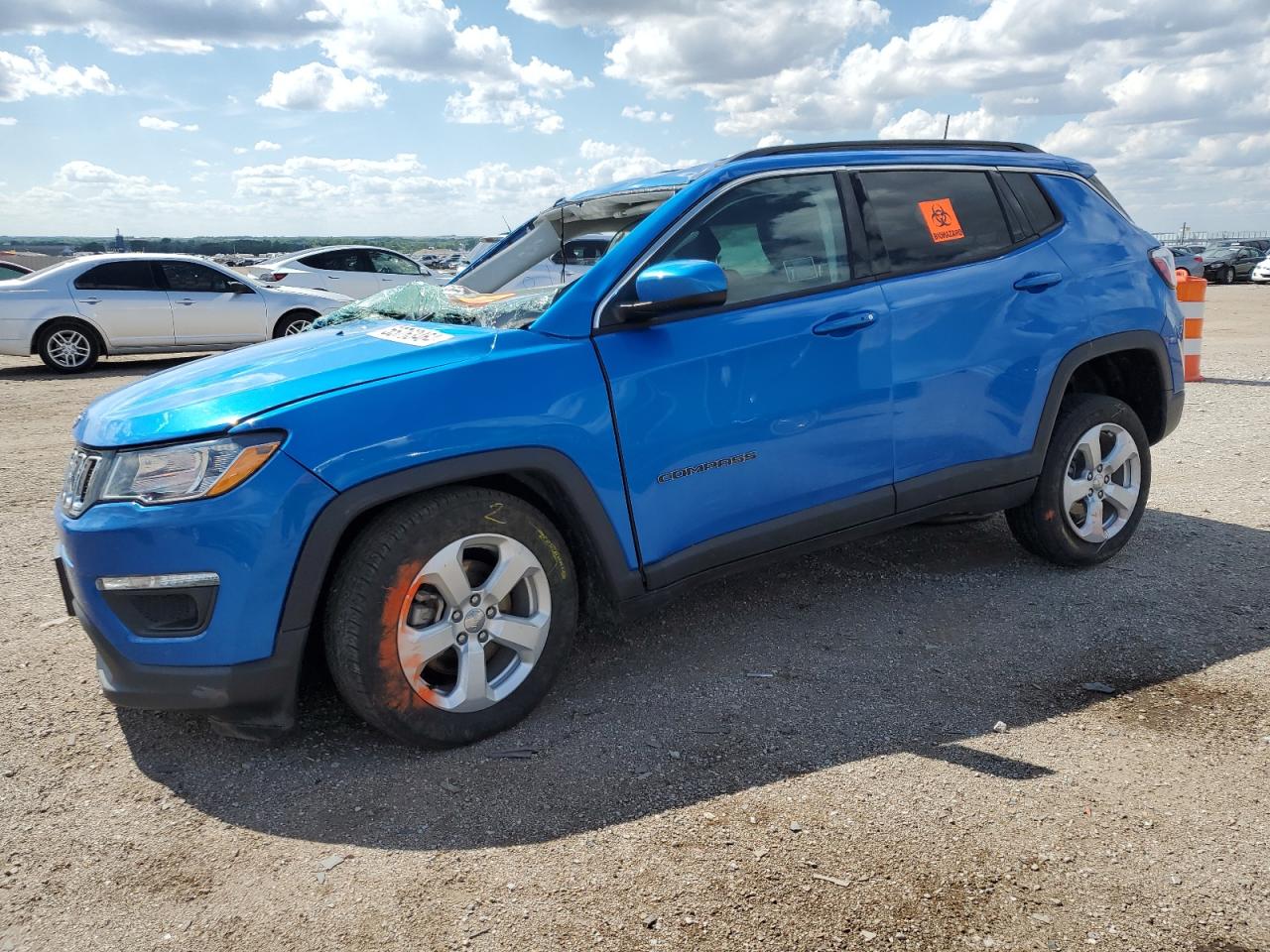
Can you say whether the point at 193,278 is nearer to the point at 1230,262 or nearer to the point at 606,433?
the point at 606,433

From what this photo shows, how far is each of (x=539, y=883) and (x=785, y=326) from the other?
2029 mm

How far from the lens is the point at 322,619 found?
10.2 ft

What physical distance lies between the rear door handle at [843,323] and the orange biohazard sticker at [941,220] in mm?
587

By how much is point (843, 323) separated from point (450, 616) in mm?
1763

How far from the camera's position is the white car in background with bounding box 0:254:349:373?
1291 centimetres

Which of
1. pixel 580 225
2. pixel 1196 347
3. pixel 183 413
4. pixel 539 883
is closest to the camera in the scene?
pixel 539 883

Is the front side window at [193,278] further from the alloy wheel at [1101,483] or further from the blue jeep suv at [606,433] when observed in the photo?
the alloy wheel at [1101,483]

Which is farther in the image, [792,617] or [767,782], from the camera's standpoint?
[792,617]

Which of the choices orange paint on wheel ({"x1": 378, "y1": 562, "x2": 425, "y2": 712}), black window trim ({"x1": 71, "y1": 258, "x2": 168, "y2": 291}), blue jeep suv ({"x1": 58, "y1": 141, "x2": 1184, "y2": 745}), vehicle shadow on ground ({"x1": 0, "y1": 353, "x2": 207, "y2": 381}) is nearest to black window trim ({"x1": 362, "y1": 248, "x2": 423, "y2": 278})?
vehicle shadow on ground ({"x1": 0, "y1": 353, "x2": 207, "y2": 381})

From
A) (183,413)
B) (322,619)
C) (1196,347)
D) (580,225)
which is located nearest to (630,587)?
(322,619)

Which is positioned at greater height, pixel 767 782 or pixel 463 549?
pixel 463 549

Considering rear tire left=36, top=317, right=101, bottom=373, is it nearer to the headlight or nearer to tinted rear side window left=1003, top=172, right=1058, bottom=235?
the headlight

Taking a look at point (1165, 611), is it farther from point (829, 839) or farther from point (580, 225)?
point (580, 225)

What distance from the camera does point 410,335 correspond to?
344cm
